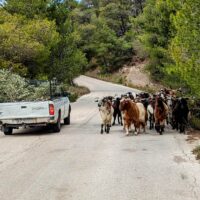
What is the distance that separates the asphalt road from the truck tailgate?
2.82ft

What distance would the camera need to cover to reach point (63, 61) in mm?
45250

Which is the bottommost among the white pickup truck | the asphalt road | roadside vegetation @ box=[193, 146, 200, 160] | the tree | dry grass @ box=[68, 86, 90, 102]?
the asphalt road

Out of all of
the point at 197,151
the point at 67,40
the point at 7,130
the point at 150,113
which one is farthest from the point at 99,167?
the point at 67,40

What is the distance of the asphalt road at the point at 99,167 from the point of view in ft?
30.3

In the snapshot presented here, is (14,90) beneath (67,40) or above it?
beneath

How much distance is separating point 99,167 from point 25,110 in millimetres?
7708

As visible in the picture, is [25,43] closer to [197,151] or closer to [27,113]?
[27,113]

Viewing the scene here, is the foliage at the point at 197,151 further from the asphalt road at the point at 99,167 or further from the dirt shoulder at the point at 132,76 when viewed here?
the dirt shoulder at the point at 132,76

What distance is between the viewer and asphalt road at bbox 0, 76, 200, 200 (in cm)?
923

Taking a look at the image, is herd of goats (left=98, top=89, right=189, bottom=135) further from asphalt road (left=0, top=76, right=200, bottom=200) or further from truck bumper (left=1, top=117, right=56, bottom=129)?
truck bumper (left=1, top=117, right=56, bottom=129)

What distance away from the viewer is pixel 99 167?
1178cm

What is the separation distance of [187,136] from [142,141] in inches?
80.8

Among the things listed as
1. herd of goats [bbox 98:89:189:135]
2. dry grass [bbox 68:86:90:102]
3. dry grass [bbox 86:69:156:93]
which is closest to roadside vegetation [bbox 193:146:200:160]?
herd of goats [bbox 98:89:189:135]

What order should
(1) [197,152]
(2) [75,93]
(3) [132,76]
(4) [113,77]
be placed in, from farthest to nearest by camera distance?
(4) [113,77], (3) [132,76], (2) [75,93], (1) [197,152]
